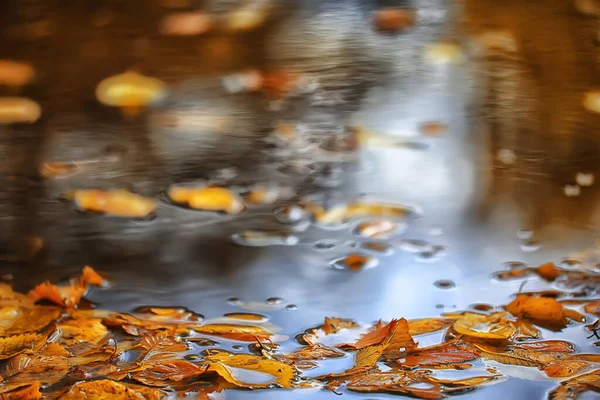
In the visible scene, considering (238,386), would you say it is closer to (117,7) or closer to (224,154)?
(224,154)

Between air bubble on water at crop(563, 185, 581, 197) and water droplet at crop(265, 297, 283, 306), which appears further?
air bubble on water at crop(563, 185, 581, 197)

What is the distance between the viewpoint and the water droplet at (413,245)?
0.83 m

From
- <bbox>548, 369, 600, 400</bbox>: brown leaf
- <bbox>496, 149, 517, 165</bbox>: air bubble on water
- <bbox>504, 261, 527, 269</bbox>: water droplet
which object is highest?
<bbox>496, 149, 517, 165</bbox>: air bubble on water

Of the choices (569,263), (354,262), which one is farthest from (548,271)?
(354,262)

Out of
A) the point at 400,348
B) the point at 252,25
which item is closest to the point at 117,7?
the point at 252,25

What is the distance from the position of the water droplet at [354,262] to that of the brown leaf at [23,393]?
41 cm

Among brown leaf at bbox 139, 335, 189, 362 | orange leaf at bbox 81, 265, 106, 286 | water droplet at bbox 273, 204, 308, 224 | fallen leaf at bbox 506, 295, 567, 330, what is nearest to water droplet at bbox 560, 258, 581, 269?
fallen leaf at bbox 506, 295, 567, 330

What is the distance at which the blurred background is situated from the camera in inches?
32.5

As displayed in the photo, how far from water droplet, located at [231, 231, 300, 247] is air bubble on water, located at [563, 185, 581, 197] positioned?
40 cm

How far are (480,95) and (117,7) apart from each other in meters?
0.55

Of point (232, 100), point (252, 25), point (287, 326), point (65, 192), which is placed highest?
point (252, 25)

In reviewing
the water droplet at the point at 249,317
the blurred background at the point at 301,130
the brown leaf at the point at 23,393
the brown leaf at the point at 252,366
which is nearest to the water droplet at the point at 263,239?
the blurred background at the point at 301,130

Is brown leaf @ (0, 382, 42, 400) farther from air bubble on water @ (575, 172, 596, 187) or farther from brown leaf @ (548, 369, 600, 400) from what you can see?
air bubble on water @ (575, 172, 596, 187)

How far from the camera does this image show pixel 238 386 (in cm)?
53
